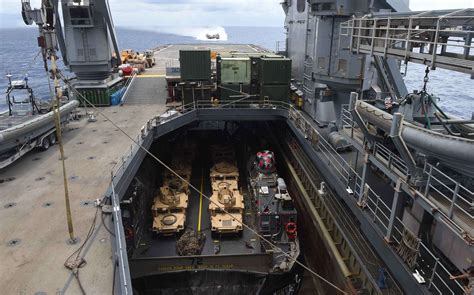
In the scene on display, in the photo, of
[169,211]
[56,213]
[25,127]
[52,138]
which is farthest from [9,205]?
[169,211]

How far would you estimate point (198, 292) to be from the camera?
15562 millimetres

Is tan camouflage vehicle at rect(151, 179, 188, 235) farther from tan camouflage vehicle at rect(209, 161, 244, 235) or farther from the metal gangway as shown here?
the metal gangway

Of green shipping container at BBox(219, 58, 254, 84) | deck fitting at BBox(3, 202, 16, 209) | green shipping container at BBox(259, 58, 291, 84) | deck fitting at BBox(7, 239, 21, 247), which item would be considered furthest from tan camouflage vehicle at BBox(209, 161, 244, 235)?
deck fitting at BBox(3, 202, 16, 209)

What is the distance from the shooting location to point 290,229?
54.5 feet

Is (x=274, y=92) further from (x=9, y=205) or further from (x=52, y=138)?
(x=9, y=205)

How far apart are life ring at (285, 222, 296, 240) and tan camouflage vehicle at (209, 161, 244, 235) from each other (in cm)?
225

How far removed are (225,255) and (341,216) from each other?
17.1ft

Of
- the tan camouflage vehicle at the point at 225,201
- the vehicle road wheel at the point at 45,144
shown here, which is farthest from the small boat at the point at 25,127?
the tan camouflage vehicle at the point at 225,201

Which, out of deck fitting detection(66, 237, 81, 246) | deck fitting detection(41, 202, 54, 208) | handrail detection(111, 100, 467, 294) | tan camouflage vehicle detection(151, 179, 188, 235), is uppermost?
handrail detection(111, 100, 467, 294)

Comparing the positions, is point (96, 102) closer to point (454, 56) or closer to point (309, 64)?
point (309, 64)

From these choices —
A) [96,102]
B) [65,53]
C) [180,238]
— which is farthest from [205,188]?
[65,53]

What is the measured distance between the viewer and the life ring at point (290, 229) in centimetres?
1658

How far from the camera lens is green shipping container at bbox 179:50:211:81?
2461cm

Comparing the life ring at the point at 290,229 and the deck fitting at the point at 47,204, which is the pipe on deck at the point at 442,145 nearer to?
the life ring at the point at 290,229
